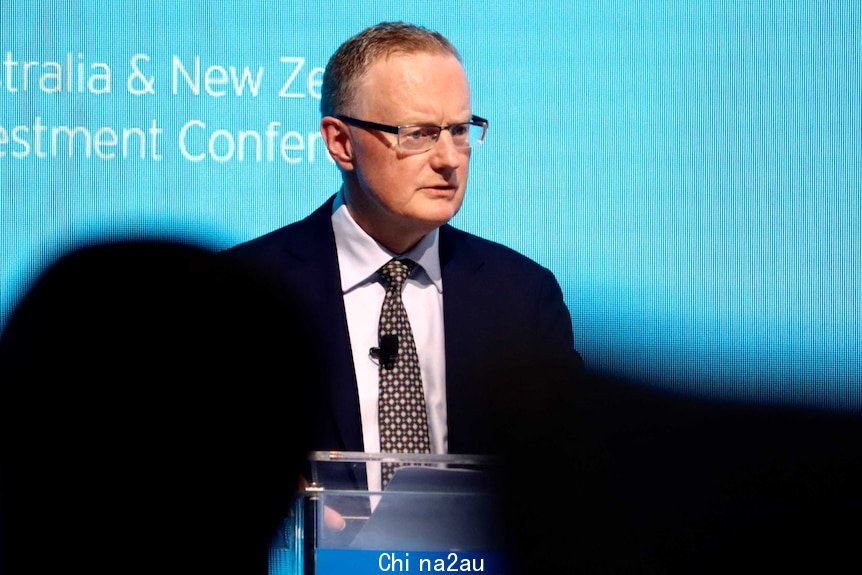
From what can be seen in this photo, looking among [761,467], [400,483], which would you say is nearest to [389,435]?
[400,483]

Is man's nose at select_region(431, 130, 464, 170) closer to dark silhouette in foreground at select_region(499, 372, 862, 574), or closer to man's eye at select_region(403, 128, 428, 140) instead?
man's eye at select_region(403, 128, 428, 140)

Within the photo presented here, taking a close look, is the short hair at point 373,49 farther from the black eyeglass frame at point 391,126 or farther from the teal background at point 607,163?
the teal background at point 607,163

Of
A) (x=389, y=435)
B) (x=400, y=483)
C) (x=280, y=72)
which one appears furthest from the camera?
(x=280, y=72)

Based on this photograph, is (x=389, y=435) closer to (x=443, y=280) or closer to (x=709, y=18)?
(x=443, y=280)

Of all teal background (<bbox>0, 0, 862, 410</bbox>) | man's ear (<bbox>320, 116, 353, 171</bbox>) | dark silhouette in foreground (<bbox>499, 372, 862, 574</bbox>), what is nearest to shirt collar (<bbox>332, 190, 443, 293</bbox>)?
man's ear (<bbox>320, 116, 353, 171</bbox>)

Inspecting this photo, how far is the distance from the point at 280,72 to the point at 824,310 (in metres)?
1.62

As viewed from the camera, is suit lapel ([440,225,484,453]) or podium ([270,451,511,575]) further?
suit lapel ([440,225,484,453])

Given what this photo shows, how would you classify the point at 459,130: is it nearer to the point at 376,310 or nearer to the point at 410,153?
the point at 410,153

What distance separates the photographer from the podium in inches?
53.4

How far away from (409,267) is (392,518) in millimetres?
877

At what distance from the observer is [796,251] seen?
344cm

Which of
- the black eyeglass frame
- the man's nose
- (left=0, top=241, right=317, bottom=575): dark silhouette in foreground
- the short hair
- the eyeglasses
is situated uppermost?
the short hair

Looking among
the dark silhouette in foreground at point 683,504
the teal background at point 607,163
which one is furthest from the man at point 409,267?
the teal background at point 607,163

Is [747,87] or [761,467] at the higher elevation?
[747,87]
